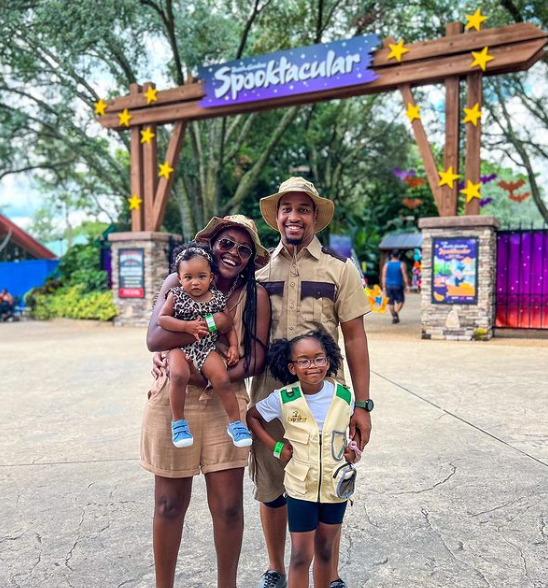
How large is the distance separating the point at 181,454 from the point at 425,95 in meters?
18.9

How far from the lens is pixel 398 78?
35.1 ft

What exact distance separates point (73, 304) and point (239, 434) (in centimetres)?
1454

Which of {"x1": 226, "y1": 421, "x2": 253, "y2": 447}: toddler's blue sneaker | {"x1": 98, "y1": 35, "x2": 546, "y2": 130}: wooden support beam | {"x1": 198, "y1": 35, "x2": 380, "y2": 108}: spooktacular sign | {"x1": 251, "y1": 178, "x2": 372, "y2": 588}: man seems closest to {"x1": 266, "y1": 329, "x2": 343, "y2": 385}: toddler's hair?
{"x1": 251, "y1": 178, "x2": 372, "y2": 588}: man

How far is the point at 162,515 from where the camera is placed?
86.7 inches

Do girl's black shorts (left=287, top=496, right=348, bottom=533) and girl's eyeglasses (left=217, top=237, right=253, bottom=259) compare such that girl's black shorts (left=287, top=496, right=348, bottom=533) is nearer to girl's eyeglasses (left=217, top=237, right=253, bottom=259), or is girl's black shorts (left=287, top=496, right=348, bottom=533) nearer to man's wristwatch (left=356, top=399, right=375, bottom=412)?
man's wristwatch (left=356, top=399, right=375, bottom=412)

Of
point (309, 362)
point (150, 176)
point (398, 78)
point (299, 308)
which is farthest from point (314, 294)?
point (150, 176)

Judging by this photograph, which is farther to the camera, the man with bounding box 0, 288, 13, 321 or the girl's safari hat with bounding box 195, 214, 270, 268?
the man with bounding box 0, 288, 13, 321

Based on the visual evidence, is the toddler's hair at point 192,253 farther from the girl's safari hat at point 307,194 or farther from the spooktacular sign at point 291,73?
the spooktacular sign at point 291,73

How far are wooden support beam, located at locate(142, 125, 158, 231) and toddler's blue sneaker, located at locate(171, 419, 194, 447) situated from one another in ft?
39.8

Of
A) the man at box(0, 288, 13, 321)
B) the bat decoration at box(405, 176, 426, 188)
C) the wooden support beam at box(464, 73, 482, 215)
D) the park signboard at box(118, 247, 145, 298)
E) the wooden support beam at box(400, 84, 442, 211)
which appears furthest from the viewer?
the bat decoration at box(405, 176, 426, 188)

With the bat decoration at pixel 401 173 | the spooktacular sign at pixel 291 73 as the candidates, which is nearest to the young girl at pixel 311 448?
the spooktacular sign at pixel 291 73

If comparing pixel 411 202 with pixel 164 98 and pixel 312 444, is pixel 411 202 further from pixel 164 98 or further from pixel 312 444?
pixel 312 444

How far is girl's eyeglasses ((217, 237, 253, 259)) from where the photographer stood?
7.65 feet

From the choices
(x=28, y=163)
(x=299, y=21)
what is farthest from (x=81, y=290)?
(x=299, y=21)
